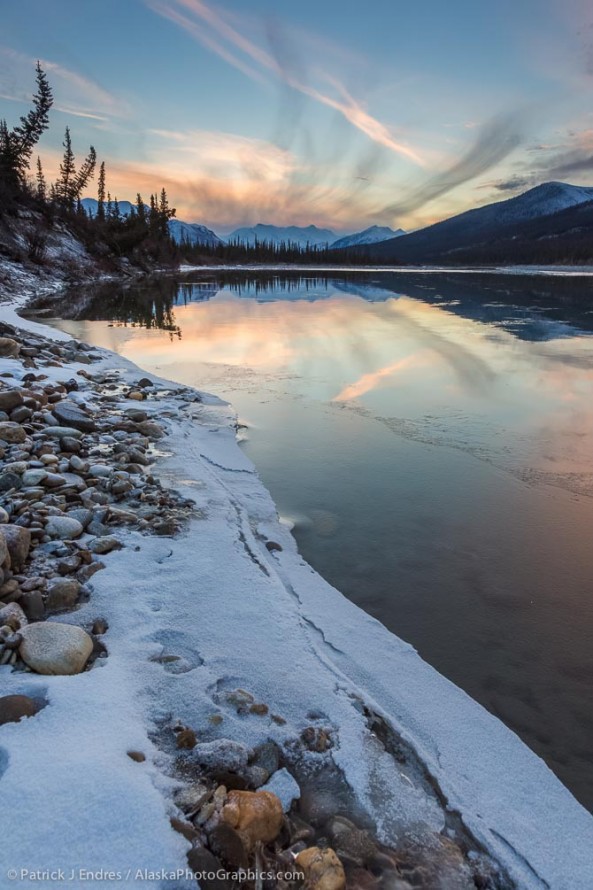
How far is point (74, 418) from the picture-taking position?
611 cm

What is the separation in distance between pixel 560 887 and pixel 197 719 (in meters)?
1.52

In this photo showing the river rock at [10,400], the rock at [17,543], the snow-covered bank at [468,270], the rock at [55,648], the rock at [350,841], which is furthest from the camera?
the snow-covered bank at [468,270]

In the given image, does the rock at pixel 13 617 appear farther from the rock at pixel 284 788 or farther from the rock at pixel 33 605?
the rock at pixel 284 788

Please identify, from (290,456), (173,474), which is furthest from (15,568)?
(290,456)

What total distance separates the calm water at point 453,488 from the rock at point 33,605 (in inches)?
Result: 76.9

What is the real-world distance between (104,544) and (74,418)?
9.74ft

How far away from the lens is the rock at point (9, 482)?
4.17 meters

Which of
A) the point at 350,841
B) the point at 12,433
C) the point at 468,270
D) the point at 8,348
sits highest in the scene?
the point at 468,270

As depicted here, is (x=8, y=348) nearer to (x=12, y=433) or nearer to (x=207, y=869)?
(x=12, y=433)

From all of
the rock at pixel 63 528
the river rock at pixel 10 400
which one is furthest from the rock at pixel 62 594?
the river rock at pixel 10 400

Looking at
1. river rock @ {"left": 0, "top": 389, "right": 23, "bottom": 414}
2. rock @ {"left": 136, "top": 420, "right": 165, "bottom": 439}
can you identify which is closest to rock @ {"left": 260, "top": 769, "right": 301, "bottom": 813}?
rock @ {"left": 136, "top": 420, "right": 165, "bottom": 439}

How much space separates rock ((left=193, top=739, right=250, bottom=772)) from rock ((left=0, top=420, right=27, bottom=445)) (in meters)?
4.00

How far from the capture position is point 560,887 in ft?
5.99

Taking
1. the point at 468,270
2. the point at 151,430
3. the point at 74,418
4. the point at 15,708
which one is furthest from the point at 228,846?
the point at 468,270
